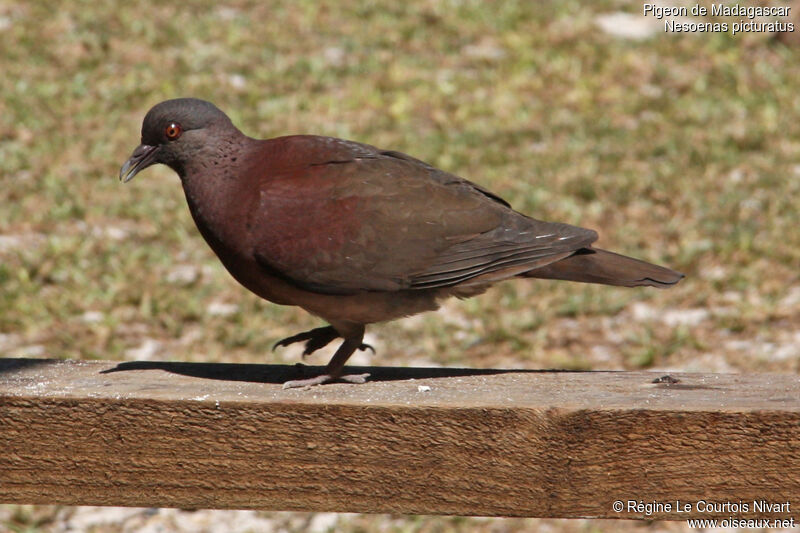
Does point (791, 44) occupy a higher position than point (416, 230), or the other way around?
point (791, 44)

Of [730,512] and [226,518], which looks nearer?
[730,512]

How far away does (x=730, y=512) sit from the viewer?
2098 millimetres

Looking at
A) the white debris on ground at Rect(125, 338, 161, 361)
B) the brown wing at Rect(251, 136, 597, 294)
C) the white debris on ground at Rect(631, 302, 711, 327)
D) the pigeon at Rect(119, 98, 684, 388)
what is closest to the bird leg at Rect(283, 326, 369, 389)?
the pigeon at Rect(119, 98, 684, 388)

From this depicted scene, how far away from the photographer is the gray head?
3.26 m

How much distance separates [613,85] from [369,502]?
Result: 701 cm

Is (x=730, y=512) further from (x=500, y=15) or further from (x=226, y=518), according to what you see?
(x=500, y=15)

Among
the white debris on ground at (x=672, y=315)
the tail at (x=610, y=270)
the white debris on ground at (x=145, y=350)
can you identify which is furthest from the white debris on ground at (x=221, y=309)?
the tail at (x=610, y=270)

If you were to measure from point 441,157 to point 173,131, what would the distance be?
4.55 m

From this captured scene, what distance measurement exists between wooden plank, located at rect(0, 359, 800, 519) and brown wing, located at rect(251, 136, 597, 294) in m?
0.90

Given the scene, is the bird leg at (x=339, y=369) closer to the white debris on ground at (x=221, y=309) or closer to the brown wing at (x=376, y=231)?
the brown wing at (x=376, y=231)

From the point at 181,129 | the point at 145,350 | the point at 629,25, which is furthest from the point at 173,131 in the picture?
the point at 629,25

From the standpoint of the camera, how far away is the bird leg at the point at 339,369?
107 inches

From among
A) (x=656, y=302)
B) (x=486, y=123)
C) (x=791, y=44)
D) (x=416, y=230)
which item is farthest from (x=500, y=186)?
(x=416, y=230)

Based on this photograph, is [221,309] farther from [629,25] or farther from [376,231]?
[629,25]
